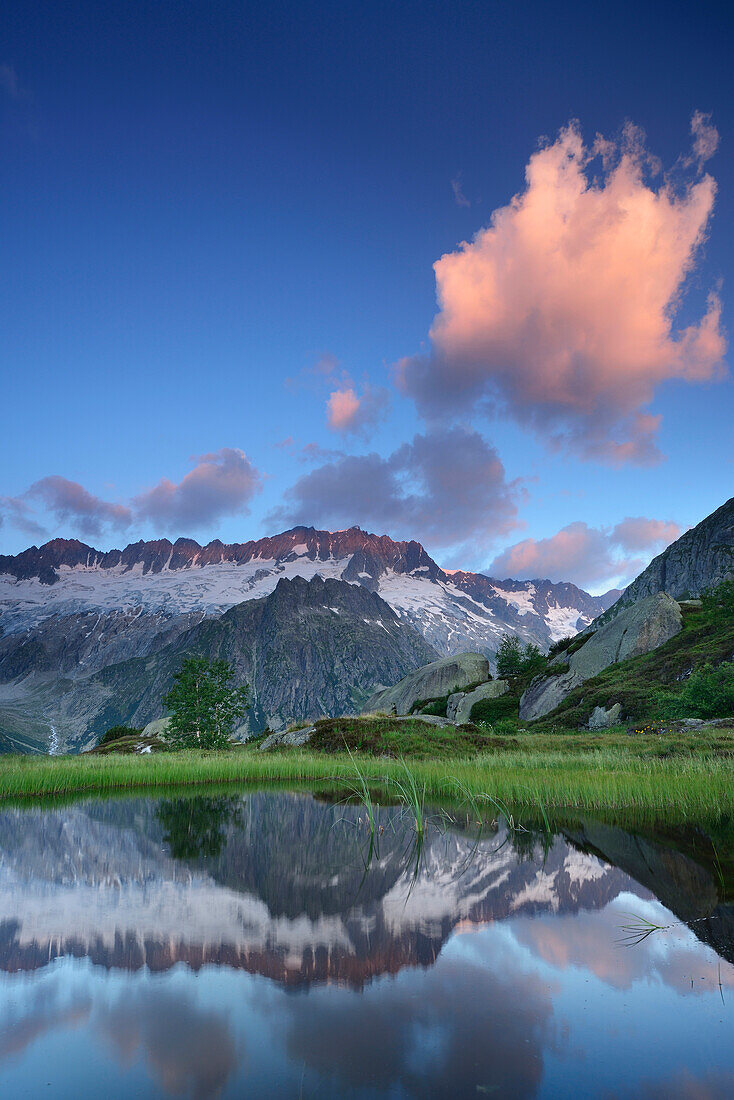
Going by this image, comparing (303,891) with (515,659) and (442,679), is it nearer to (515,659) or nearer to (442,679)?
(442,679)

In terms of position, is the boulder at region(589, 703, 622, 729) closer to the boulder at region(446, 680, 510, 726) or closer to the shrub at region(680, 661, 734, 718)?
the shrub at region(680, 661, 734, 718)

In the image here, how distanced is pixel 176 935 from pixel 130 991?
1.20 m

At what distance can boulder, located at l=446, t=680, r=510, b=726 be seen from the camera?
5762 cm

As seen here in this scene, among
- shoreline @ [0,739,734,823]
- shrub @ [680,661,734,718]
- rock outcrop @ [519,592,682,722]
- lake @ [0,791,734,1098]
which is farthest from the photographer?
rock outcrop @ [519,592,682,722]

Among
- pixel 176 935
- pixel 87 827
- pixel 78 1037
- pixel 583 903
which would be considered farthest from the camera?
pixel 87 827

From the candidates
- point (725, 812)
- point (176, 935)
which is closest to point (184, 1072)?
point (176, 935)

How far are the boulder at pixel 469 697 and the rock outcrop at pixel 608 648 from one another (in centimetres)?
533

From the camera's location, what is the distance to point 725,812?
513 inches

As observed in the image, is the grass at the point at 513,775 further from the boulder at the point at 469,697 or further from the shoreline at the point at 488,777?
the boulder at the point at 469,697

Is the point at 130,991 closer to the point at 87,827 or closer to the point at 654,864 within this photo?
the point at 654,864

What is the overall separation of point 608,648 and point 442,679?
21109mm

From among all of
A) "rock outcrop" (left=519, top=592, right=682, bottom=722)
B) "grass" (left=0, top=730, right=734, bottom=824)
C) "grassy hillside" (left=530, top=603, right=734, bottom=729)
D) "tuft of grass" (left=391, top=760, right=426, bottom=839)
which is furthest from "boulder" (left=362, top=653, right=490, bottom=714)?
"tuft of grass" (left=391, top=760, right=426, bottom=839)

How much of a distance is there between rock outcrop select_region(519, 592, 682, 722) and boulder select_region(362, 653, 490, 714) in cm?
1183

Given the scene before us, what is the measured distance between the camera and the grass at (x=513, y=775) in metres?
14.5
